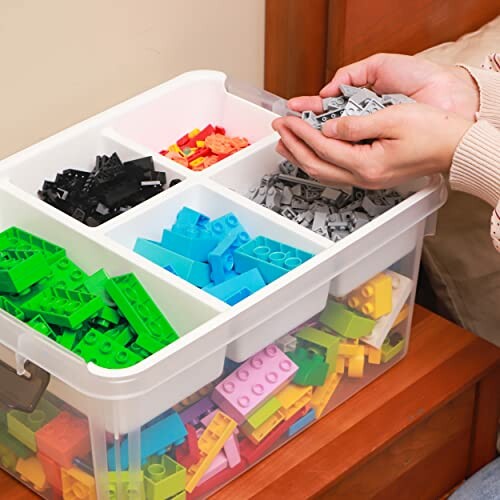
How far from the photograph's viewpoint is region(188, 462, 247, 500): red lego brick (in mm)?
925

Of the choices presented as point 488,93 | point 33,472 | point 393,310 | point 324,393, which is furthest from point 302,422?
point 488,93

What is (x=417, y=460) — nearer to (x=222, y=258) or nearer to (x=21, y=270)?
(x=222, y=258)

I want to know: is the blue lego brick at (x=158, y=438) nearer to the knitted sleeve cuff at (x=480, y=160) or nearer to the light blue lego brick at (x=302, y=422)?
the light blue lego brick at (x=302, y=422)

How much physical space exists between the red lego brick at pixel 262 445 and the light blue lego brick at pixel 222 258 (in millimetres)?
141

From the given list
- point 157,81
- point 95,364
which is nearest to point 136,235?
point 95,364

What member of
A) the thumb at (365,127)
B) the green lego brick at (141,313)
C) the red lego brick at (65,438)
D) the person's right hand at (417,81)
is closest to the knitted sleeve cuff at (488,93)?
the person's right hand at (417,81)

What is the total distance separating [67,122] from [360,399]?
0.44m

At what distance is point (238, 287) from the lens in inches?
35.9

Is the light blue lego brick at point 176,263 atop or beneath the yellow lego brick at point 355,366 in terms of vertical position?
atop

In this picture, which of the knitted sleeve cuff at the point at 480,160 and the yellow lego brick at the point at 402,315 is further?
the yellow lego brick at the point at 402,315

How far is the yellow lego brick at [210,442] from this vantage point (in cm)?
90

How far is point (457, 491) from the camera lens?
1.07m

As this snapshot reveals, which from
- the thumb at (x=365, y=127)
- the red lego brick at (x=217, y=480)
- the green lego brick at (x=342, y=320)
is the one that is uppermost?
the thumb at (x=365, y=127)

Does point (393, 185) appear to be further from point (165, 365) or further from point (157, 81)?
point (157, 81)
